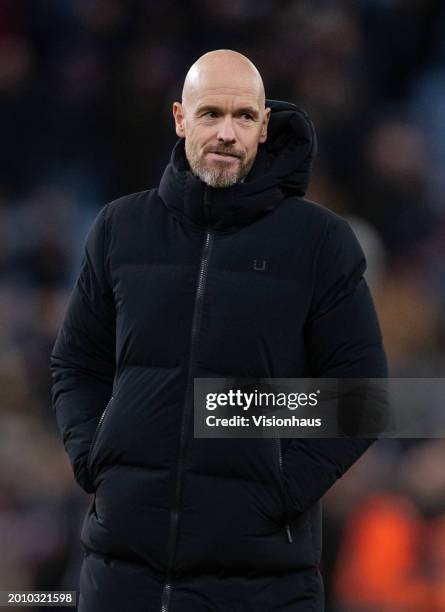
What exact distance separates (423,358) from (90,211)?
50.6 inches

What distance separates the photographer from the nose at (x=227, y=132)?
6.74 feet

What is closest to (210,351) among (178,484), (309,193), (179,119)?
(178,484)

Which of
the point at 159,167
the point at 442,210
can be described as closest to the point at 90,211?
the point at 159,167

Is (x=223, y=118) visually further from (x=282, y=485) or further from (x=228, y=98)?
(x=282, y=485)

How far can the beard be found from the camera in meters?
2.05

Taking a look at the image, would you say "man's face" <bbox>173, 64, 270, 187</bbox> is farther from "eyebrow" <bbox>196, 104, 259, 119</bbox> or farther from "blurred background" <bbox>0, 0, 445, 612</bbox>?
"blurred background" <bbox>0, 0, 445, 612</bbox>

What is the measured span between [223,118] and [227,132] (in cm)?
3

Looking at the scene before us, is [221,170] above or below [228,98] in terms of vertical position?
below

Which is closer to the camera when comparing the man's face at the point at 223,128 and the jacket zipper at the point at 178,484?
the jacket zipper at the point at 178,484

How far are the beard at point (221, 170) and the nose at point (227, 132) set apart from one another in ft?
0.05

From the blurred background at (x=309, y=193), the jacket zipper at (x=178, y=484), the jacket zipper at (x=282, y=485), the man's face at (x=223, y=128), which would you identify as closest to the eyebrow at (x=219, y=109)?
the man's face at (x=223, y=128)

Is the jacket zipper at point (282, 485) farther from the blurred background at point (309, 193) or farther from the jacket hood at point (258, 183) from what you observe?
the blurred background at point (309, 193)

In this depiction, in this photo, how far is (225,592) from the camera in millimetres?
1953

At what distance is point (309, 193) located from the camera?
4363 millimetres
